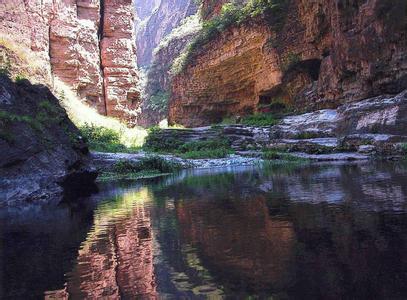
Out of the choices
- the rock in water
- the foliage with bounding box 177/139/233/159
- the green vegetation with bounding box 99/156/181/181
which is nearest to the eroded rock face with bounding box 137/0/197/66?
the foliage with bounding box 177/139/233/159

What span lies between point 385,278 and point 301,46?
2882 cm

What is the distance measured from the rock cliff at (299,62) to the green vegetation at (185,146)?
6501mm

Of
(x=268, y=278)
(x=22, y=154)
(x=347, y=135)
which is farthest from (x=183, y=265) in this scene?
(x=347, y=135)

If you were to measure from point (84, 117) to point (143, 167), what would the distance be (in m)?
14.8

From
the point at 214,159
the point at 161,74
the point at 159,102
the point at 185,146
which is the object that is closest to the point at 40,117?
the point at 214,159

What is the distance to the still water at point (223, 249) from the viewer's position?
320 cm

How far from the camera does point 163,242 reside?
4.97m

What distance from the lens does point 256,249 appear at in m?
4.18

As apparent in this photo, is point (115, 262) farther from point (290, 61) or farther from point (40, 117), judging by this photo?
point (290, 61)

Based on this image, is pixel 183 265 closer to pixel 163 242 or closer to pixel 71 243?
pixel 163 242

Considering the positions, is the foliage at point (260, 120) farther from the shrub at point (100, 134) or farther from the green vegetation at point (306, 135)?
the shrub at point (100, 134)

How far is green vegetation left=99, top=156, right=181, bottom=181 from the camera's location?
18258 mm

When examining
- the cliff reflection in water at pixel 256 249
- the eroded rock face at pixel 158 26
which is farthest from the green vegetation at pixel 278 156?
the eroded rock face at pixel 158 26

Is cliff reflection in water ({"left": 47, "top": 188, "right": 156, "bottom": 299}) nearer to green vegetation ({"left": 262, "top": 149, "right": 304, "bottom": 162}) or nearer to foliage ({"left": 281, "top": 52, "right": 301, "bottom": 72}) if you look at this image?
green vegetation ({"left": 262, "top": 149, "right": 304, "bottom": 162})
